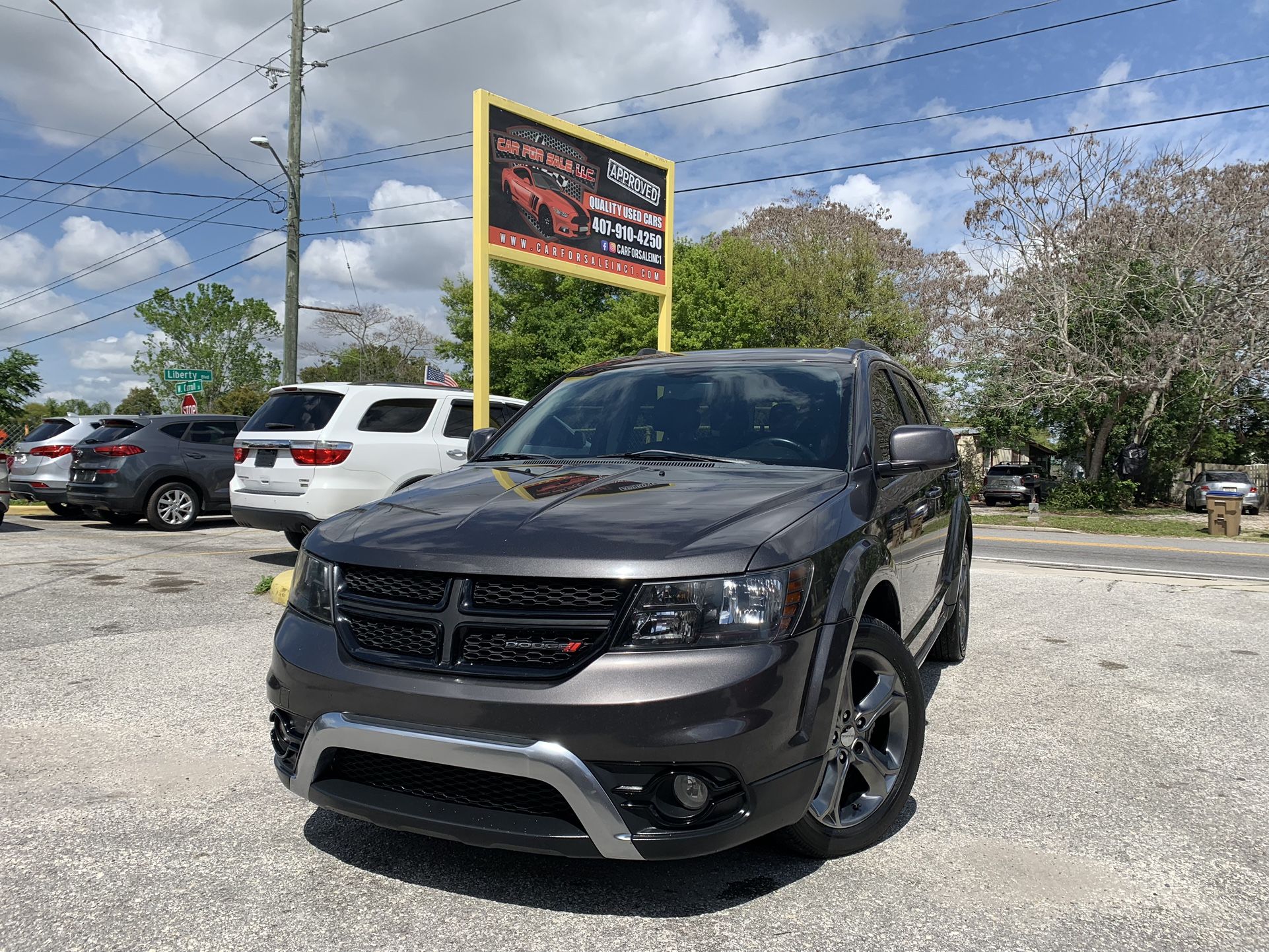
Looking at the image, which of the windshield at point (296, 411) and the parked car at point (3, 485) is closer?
the windshield at point (296, 411)

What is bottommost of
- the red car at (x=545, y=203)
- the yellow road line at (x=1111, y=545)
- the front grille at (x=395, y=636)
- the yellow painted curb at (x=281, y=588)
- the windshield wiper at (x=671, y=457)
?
the yellow road line at (x=1111, y=545)

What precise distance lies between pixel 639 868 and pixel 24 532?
42.4ft

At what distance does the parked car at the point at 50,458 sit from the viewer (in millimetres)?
14797

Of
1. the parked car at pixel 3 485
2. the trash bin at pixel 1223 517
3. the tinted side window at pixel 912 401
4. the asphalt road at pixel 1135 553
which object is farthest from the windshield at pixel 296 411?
the trash bin at pixel 1223 517

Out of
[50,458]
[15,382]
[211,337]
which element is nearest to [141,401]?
[211,337]

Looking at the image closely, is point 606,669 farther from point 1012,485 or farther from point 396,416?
point 1012,485

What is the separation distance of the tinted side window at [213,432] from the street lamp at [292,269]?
19.7 feet

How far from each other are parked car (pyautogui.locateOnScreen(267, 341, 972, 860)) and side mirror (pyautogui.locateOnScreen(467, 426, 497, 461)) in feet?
3.49

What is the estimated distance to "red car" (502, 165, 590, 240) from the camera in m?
12.4

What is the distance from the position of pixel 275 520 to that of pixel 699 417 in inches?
239

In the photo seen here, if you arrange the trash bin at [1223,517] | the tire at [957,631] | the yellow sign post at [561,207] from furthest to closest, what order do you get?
the trash bin at [1223,517], the yellow sign post at [561,207], the tire at [957,631]

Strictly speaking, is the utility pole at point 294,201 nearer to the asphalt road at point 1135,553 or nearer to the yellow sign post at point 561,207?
the yellow sign post at point 561,207

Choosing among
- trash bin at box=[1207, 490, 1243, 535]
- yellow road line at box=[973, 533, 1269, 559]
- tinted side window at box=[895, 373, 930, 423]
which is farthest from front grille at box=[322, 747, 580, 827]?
trash bin at box=[1207, 490, 1243, 535]

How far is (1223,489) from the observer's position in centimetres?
3152
